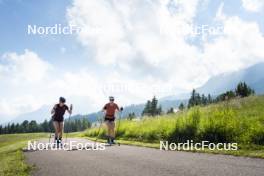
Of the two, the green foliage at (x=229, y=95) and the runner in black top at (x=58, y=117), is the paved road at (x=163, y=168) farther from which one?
the runner in black top at (x=58, y=117)

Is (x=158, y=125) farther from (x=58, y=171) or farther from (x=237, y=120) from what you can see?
(x=58, y=171)

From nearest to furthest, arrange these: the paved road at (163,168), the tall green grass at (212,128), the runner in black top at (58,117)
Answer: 1. the paved road at (163,168)
2. the tall green grass at (212,128)
3. the runner in black top at (58,117)

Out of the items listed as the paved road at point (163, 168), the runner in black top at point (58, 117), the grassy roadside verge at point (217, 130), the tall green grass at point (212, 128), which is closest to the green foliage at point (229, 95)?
the tall green grass at point (212, 128)

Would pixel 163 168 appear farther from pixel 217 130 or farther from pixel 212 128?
pixel 212 128

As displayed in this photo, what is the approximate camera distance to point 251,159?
31.3 feet

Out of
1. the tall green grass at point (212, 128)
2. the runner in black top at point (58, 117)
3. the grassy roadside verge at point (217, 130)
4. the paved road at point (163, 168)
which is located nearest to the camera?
the paved road at point (163, 168)

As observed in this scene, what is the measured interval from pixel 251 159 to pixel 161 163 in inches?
94.6

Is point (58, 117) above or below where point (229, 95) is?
below

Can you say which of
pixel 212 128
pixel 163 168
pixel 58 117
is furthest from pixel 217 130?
pixel 58 117

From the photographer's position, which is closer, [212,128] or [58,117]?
[212,128]

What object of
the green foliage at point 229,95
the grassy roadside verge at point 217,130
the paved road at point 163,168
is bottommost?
the paved road at point 163,168

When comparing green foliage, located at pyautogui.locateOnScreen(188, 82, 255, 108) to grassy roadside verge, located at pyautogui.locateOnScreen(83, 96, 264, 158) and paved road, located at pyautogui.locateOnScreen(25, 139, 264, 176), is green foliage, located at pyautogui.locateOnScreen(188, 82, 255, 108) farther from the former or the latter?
paved road, located at pyautogui.locateOnScreen(25, 139, 264, 176)

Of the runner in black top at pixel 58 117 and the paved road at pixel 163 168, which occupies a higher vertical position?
the runner in black top at pixel 58 117

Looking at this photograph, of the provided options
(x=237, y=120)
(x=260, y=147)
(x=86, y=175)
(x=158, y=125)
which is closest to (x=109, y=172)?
(x=86, y=175)
